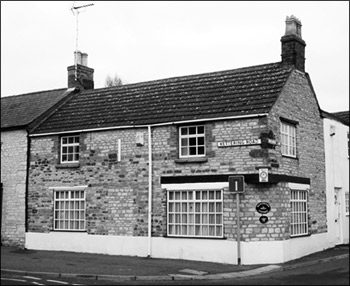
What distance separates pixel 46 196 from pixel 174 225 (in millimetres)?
6195

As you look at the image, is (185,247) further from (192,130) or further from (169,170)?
(192,130)

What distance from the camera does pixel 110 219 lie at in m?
21.4

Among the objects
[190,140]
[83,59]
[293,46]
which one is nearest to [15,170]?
[83,59]

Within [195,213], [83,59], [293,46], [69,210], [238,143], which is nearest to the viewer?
[238,143]

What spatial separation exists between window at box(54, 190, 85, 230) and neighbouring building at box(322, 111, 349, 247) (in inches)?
408

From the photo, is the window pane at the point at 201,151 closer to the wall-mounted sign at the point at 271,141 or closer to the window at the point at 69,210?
the wall-mounted sign at the point at 271,141

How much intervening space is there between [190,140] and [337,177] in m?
8.17

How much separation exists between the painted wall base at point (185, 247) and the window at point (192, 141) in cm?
316

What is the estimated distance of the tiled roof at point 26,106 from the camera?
81.5 ft

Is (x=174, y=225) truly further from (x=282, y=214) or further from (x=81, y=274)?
(x=81, y=274)

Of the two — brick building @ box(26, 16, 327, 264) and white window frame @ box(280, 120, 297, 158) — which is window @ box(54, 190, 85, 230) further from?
white window frame @ box(280, 120, 297, 158)

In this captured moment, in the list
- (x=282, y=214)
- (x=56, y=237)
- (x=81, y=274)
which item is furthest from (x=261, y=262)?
(x=56, y=237)

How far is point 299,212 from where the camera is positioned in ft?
67.7

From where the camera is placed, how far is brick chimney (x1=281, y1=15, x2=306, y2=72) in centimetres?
2117
